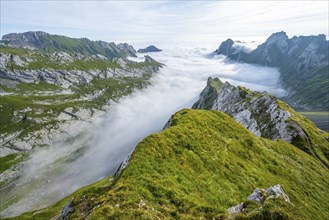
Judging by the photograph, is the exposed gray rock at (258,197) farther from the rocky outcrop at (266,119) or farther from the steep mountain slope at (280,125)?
the rocky outcrop at (266,119)

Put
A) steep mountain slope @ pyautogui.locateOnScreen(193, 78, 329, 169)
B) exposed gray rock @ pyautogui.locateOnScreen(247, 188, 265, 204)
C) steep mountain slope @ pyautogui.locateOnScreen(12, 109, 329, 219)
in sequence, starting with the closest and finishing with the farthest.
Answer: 1. steep mountain slope @ pyautogui.locateOnScreen(12, 109, 329, 219)
2. exposed gray rock @ pyautogui.locateOnScreen(247, 188, 265, 204)
3. steep mountain slope @ pyautogui.locateOnScreen(193, 78, 329, 169)

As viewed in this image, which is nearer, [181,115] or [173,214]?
[173,214]

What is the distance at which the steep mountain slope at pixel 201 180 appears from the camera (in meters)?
28.7

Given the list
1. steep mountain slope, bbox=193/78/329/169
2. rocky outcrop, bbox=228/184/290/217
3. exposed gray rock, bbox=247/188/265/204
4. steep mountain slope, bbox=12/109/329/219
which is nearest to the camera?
steep mountain slope, bbox=12/109/329/219

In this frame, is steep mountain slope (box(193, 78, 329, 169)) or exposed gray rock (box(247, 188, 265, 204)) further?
steep mountain slope (box(193, 78, 329, 169))

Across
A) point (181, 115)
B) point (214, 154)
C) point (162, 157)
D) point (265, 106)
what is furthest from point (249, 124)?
point (162, 157)

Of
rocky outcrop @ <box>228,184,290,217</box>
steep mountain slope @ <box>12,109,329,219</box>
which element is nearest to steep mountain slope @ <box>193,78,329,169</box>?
steep mountain slope @ <box>12,109,329,219</box>

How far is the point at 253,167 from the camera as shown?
5219 cm

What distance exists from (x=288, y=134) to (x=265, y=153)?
162ft

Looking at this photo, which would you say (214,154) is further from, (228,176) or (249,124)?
(249,124)

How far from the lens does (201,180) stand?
38.9 meters

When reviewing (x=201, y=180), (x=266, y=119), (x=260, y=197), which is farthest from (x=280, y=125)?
(x=260, y=197)

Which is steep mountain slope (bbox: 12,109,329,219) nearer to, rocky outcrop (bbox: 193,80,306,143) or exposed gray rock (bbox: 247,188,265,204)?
exposed gray rock (bbox: 247,188,265,204)

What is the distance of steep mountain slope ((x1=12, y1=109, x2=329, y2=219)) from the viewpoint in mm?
28734
